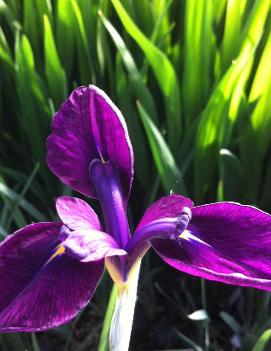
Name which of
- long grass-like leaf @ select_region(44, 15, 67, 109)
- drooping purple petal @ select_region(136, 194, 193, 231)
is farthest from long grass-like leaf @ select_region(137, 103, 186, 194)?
drooping purple petal @ select_region(136, 194, 193, 231)

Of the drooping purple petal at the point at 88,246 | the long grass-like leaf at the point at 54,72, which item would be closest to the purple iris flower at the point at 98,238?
the drooping purple petal at the point at 88,246

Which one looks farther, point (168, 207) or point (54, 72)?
point (54, 72)

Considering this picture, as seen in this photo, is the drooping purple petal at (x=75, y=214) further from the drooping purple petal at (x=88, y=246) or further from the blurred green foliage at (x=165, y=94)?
the blurred green foliage at (x=165, y=94)

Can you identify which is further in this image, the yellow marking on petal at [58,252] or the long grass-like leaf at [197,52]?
the long grass-like leaf at [197,52]

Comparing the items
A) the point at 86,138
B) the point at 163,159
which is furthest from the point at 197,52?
the point at 86,138

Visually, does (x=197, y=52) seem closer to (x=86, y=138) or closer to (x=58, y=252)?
(x=86, y=138)

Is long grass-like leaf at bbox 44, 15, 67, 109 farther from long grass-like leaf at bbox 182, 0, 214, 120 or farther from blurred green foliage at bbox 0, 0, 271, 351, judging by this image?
long grass-like leaf at bbox 182, 0, 214, 120
